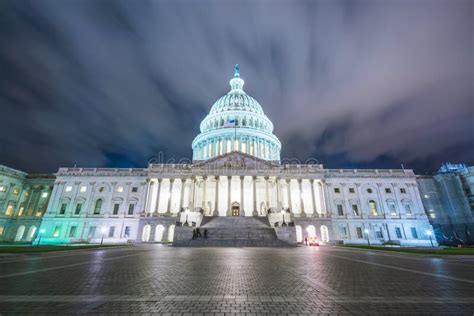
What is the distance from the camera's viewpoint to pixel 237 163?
48906 mm

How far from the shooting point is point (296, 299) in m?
5.42

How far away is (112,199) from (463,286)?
5816cm

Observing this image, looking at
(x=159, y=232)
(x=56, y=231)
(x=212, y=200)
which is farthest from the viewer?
(x=212, y=200)

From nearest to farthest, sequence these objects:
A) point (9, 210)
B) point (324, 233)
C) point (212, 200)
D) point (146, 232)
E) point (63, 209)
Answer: point (146, 232) < point (324, 233) < point (9, 210) < point (63, 209) < point (212, 200)

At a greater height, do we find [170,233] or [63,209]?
[63,209]

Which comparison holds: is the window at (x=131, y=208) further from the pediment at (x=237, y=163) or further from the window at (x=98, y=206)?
the pediment at (x=237, y=163)

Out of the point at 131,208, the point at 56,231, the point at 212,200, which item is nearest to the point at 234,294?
the point at 212,200

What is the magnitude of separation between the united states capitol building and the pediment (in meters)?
0.23

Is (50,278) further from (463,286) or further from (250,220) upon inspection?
(250,220)

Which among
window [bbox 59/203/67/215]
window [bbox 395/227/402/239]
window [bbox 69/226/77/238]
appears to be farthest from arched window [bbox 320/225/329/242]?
window [bbox 59/203/67/215]

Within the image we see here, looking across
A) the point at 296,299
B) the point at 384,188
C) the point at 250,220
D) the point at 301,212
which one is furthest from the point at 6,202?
the point at 384,188

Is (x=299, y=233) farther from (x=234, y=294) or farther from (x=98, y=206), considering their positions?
(x=98, y=206)

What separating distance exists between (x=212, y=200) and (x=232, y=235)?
21.7m

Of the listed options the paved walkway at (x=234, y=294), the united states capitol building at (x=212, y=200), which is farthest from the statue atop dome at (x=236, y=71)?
the paved walkway at (x=234, y=294)
